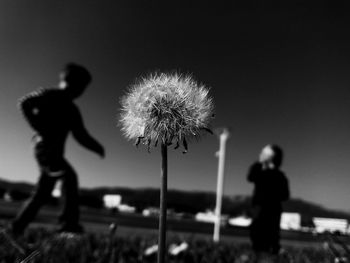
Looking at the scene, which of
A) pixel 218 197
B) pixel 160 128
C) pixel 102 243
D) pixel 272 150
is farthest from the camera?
pixel 218 197

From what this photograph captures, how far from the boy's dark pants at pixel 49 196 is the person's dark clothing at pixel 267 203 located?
2593 mm

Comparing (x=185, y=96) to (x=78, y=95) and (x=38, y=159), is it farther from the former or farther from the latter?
(x=78, y=95)

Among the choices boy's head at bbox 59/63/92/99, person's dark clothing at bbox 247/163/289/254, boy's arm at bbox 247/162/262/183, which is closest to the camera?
boy's head at bbox 59/63/92/99

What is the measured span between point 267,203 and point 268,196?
0.11m

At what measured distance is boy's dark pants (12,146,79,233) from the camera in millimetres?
4916

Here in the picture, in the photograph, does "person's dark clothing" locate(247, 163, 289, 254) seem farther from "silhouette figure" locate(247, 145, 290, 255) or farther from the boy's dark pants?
the boy's dark pants

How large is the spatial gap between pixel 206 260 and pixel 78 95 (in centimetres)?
296

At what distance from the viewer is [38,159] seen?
5078mm

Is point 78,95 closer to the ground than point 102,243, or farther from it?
farther from it

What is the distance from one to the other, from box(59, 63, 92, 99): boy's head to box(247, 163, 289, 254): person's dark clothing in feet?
9.05

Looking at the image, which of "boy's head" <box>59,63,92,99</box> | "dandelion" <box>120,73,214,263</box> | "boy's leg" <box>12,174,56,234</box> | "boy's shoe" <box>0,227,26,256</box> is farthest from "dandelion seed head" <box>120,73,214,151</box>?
"boy's head" <box>59,63,92,99</box>

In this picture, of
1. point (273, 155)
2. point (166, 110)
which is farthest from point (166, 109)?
point (273, 155)

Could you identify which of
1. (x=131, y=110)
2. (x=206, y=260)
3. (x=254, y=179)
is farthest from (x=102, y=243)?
(x=131, y=110)

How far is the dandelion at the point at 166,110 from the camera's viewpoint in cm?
131
